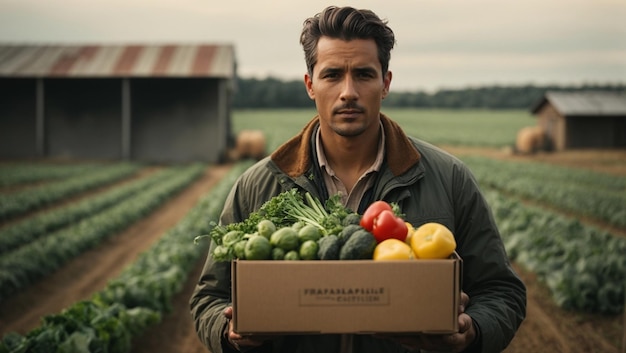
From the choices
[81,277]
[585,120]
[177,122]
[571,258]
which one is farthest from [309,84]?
[585,120]

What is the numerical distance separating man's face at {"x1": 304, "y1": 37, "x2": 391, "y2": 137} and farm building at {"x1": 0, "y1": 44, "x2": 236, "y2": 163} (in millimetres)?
26830

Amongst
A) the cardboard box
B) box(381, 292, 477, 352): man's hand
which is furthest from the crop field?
box(381, 292, 477, 352): man's hand

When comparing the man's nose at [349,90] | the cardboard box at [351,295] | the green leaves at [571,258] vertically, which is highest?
the man's nose at [349,90]

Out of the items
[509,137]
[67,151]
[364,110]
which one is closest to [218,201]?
[364,110]

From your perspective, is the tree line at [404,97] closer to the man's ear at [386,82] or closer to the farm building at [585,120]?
the farm building at [585,120]

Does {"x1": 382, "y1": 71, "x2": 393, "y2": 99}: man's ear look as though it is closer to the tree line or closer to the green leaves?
the green leaves

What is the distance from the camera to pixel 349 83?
2951 mm

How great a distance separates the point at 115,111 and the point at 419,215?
96.7 feet

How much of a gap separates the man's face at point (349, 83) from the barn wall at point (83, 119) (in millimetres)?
28942

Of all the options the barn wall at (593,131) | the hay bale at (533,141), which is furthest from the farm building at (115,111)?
the barn wall at (593,131)

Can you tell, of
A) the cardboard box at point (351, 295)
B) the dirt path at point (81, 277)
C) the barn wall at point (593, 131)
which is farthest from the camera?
A: the barn wall at point (593, 131)

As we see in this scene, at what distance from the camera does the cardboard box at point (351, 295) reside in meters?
2.41

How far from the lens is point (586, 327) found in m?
7.98

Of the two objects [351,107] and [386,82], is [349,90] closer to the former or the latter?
[351,107]
